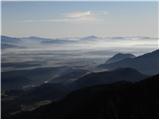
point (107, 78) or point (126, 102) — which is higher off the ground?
point (126, 102)

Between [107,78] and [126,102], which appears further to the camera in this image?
[107,78]

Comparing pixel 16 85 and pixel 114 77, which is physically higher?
pixel 114 77

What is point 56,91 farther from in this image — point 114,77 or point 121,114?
point 121,114

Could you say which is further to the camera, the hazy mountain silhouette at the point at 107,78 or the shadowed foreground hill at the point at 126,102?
the hazy mountain silhouette at the point at 107,78

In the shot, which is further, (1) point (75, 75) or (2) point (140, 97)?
(1) point (75, 75)

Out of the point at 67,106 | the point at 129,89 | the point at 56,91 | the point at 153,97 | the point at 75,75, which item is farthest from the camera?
the point at 75,75

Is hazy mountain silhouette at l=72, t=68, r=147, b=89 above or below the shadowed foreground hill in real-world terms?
below

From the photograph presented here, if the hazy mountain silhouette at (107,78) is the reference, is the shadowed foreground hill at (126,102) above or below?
above

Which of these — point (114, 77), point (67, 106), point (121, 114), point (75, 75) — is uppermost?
point (121, 114)

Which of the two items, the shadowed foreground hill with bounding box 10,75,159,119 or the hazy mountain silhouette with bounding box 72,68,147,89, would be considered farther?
the hazy mountain silhouette with bounding box 72,68,147,89

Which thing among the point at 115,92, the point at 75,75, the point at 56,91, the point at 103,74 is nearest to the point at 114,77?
the point at 103,74

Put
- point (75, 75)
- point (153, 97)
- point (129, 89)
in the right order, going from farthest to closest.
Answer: point (75, 75) < point (129, 89) < point (153, 97)
